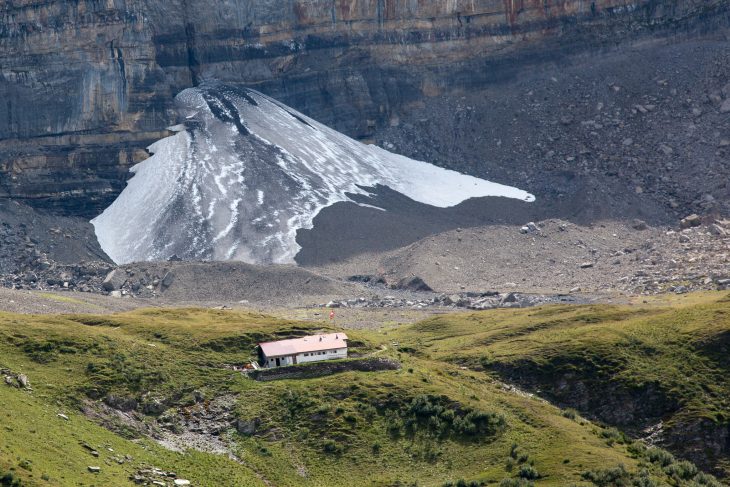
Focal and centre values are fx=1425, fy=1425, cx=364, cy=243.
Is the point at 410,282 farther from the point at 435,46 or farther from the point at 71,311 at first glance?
the point at 435,46

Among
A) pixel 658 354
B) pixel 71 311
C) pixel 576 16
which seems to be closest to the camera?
pixel 658 354

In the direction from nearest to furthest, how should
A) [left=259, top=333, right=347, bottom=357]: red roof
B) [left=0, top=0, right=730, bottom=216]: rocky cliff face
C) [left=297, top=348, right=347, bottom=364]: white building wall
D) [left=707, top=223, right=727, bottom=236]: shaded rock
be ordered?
[left=259, top=333, right=347, bottom=357]: red roof, [left=297, top=348, right=347, bottom=364]: white building wall, [left=707, top=223, right=727, bottom=236]: shaded rock, [left=0, top=0, right=730, bottom=216]: rocky cliff face

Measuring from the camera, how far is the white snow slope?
151625mm

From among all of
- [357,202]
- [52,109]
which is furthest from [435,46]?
[52,109]

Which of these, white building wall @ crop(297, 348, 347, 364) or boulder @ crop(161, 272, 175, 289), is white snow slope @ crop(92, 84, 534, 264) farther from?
white building wall @ crop(297, 348, 347, 364)

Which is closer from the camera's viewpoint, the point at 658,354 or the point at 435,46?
the point at 658,354

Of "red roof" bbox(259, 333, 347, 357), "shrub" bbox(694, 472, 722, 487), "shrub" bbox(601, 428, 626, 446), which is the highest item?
"red roof" bbox(259, 333, 347, 357)

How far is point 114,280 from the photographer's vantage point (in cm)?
13862

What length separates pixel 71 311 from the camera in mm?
114562

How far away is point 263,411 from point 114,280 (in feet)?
208

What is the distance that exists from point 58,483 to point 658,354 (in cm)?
4172

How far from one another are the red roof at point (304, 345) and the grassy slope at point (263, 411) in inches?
89.0

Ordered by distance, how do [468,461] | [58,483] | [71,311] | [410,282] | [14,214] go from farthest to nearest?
[14,214] < [410,282] < [71,311] < [468,461] < [58,483]

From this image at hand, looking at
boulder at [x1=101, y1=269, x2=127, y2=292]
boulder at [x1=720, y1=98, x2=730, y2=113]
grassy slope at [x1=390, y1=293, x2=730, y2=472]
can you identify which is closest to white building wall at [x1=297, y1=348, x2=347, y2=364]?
grassy slope at [x1=390, y1=293, x2=730, y2=472]
